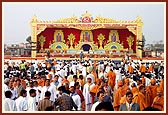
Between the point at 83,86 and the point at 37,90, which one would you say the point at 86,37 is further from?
the point at 37,90

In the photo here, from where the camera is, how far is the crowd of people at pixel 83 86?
8.76 metres

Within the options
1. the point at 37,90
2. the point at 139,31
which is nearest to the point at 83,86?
the point at 37,90

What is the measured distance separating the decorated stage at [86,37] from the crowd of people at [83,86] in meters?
0.41

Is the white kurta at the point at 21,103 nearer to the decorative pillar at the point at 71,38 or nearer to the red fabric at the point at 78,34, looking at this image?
the red fabric at the point at 78,34

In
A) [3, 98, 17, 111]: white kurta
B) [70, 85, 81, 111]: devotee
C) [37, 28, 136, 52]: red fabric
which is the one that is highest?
[37, 28, 136, 52]: red fabric

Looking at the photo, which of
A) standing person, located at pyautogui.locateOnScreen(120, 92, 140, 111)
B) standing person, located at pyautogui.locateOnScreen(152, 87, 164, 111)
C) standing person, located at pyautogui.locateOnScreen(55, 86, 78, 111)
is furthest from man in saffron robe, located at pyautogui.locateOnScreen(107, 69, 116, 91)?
standing person, located at pyautogui.locateOnScreen(120, 92, 140, 111)

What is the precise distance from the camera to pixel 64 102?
8.73 metres

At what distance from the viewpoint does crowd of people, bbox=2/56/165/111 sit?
8.76m

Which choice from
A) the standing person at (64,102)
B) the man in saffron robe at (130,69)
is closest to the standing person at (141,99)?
the standing person at (64,102)

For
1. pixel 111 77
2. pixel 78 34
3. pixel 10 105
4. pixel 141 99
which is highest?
pixel 78 34

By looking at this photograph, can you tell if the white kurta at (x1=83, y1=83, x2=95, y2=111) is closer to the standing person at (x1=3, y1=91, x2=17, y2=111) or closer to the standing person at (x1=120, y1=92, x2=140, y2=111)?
the standing person at (x1=120, y1=92, x2=140, y2=111)

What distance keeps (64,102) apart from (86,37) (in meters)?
7.07

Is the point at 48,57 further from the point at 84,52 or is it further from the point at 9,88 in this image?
the point at 9,88

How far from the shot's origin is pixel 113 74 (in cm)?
1212
